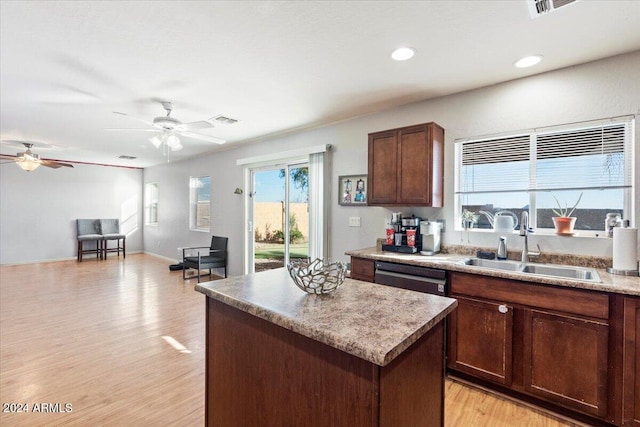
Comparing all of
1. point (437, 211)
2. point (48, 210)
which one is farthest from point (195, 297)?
point (48, 210)

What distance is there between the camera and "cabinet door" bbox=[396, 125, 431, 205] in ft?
9.28

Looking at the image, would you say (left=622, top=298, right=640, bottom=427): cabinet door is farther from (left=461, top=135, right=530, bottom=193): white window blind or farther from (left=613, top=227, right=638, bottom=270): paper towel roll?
(left=461, top=135, right=530, bottom=193): white window blind

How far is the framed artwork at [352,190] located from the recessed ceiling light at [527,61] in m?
1.79

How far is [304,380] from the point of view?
114 cm

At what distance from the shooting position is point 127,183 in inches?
333

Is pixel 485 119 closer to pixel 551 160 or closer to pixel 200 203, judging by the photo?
pixel 551 160

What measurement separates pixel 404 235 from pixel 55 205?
841 centimetres

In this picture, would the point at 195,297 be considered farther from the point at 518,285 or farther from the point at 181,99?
the point at 518,285

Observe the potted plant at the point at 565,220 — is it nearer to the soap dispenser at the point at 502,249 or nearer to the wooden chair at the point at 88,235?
the soap dispenser at the point at 502,249

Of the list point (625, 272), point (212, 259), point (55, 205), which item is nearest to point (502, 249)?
point (625, 272)

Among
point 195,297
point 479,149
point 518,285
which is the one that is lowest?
point 195,297

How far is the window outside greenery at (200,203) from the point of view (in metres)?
6.45

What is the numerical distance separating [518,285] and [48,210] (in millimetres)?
9392

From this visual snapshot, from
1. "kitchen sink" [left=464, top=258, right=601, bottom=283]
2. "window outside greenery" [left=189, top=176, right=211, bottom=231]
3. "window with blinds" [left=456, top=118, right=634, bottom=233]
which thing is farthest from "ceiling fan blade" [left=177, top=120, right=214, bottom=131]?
"window outside greenery" [left=189, top=176, right=211, bottom=231]
